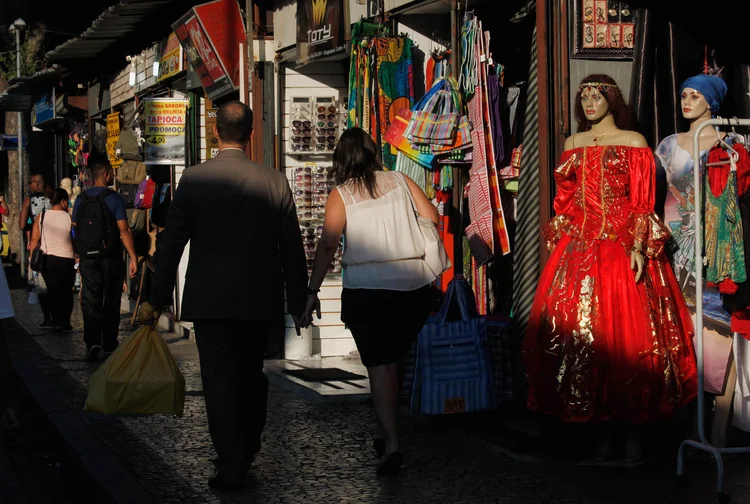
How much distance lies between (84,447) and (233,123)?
90.7 inches

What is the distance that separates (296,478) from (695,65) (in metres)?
3.26

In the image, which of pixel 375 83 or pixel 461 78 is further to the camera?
pixel 375 83

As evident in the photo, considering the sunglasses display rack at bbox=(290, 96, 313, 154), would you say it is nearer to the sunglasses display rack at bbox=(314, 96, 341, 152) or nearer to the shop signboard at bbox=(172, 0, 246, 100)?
the sunglasses display rack at bbox=(314, 96, 341, 152)

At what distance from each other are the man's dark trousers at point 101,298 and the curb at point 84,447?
0.84m

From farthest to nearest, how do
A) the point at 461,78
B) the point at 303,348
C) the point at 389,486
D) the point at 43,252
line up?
the point at 43,252 < the point at 303,348 < the point at 461,78 < the point at 389,486

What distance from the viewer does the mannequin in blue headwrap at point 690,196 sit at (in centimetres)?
641

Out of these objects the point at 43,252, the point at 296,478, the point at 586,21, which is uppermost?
the point at 586,21

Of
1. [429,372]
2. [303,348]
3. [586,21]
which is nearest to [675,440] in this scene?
[429,372]

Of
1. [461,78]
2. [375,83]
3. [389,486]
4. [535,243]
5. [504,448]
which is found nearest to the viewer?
[389,486]

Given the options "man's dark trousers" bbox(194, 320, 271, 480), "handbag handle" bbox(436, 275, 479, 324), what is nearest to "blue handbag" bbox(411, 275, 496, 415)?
"handbag handle" bbox(436, 275, 479, 324)

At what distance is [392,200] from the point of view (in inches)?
258

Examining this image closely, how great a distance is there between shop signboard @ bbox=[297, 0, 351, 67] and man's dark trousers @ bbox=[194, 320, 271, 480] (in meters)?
5.04

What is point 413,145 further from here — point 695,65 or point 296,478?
point 296,478

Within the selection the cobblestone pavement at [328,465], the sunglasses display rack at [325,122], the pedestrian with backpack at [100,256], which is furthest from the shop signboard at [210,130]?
the cobblestone pavement at [328,465]
